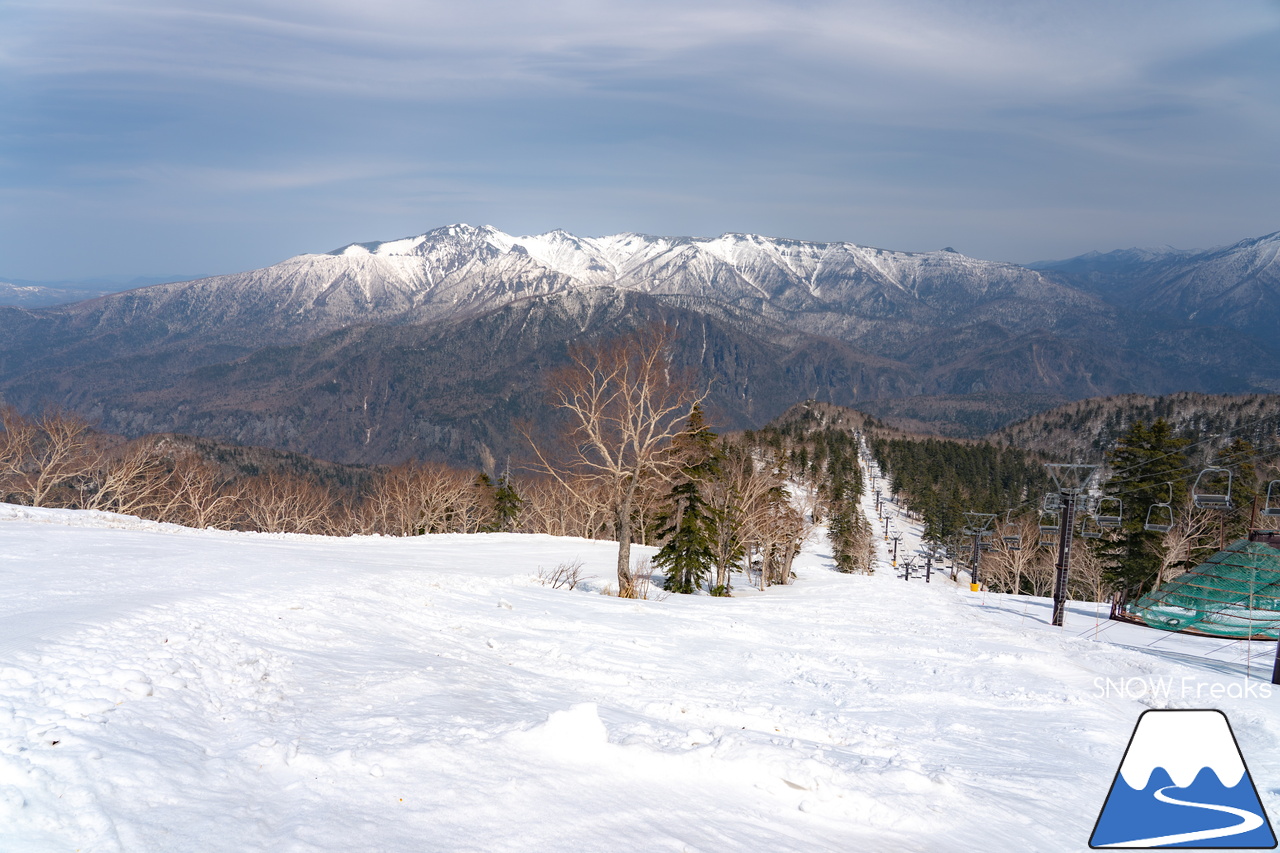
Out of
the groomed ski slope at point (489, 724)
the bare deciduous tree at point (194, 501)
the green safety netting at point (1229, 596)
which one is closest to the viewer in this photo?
the groomed ski slope at point (489, 724)

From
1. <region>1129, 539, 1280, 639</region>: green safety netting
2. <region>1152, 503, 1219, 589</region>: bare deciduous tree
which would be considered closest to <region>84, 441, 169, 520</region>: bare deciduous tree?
<region>1129, 539, 1280, 639</region>: green safety netting

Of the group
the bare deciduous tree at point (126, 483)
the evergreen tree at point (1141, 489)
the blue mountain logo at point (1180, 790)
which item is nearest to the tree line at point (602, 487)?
the bare deciduous tree at point (126, 483)

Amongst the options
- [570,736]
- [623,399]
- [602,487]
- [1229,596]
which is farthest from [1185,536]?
[570,736]

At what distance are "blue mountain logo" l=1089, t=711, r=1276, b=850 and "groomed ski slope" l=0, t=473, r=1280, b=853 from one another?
1.93 m

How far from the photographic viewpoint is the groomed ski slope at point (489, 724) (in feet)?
16.0

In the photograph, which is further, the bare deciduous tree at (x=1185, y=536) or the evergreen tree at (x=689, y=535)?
the bare deciduous tree at (x=1185, y=536)

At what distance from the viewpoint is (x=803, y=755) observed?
277 inches

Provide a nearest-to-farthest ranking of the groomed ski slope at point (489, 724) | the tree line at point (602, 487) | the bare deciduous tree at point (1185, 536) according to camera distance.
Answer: the groomed ski slope at point (489, 724), the tree line at point (602, 487), the bare deciduous tree at point (1185, 536)

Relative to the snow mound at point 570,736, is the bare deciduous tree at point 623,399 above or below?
above

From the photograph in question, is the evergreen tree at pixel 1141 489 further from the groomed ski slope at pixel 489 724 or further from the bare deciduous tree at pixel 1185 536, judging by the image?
the groomed ski slope at pixel 489 724

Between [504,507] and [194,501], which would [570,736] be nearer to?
[194,501]

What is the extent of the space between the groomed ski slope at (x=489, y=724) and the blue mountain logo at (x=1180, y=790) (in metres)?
1.93

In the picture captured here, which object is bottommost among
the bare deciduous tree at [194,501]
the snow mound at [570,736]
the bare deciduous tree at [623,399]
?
the bare deciduous tree at [194,501]

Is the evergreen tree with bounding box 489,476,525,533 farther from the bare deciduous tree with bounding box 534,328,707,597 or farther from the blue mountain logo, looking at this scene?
the blue mountain logo
